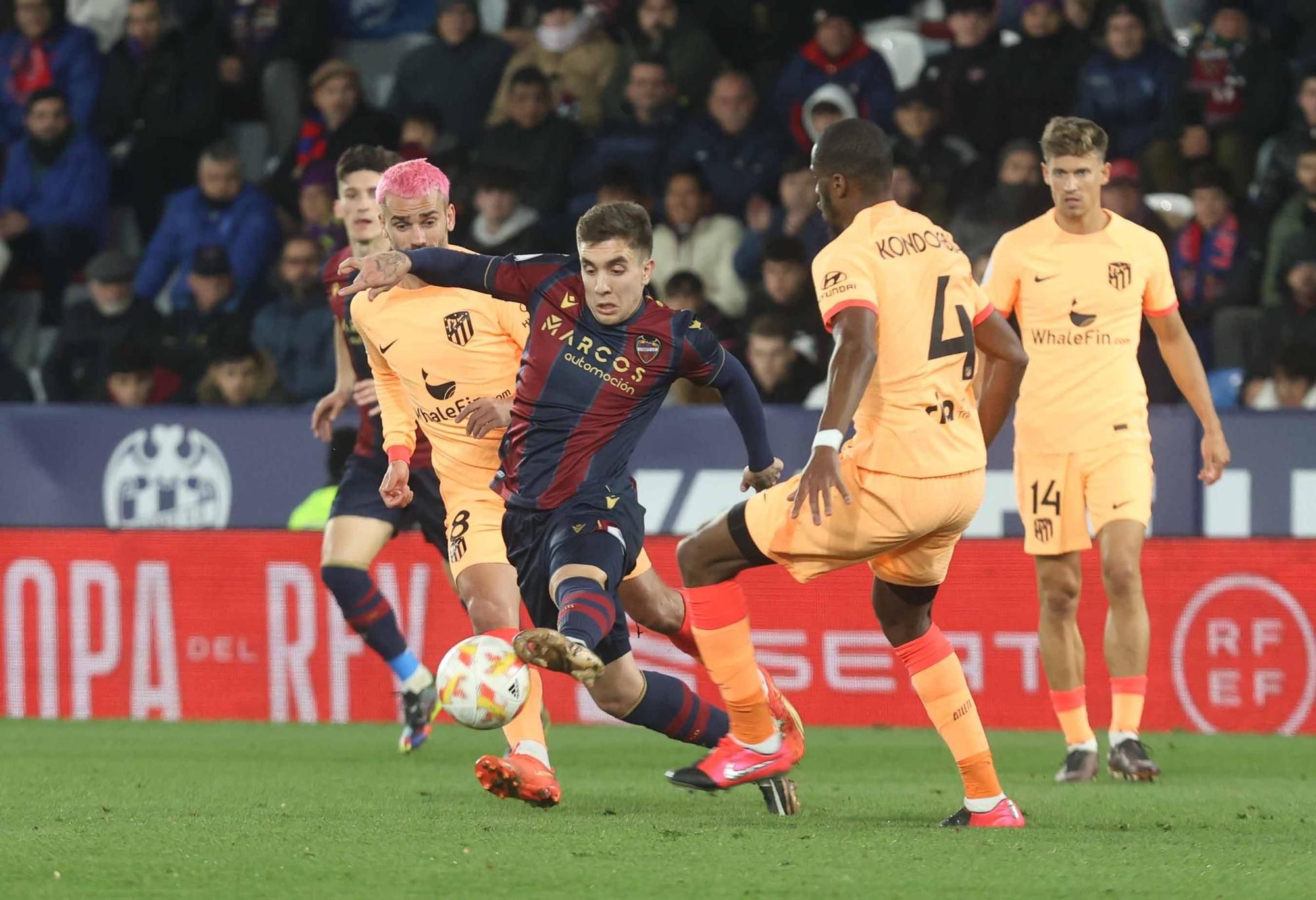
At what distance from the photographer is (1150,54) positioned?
12.8 m

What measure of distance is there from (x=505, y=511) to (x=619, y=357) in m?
0.62

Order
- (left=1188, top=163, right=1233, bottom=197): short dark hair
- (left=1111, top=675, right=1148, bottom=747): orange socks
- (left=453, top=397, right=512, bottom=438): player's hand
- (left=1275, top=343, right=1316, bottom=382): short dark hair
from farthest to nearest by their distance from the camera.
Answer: (left=1188, top=163, right=1233, bottom=197): short dark hair < (left=1275, top=343, right=1316, bottom=382): short dark hair < (left=1111, top=675, right=1148, bottom=747): orange socks < (left=453, top=397, right=512, bottom=438): player's hand

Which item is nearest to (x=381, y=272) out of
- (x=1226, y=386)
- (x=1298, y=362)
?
(x=1298, y=362)

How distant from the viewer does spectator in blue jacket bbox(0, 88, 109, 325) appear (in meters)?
14.4

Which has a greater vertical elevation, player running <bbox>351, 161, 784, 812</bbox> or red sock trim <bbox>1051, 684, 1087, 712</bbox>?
player running <bbox>351, 161, 784, 812</bbox>

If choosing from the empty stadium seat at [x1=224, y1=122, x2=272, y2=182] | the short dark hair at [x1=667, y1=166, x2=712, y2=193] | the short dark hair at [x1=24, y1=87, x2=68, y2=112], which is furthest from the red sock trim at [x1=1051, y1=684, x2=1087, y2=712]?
the short dark hair at [x1=24, y1=87, x2=68, y2=112]

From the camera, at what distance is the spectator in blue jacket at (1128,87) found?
41.6 ft

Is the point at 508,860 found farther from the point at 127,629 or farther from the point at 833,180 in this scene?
the point at 127,629

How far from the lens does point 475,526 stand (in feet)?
22.0

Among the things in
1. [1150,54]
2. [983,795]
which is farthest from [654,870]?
[1150,54]

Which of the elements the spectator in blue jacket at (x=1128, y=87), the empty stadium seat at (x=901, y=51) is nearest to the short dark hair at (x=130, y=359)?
the empty stadium seat at (x=901, y=51)

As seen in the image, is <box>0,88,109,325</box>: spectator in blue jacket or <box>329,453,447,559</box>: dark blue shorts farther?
<box>0,88,109,325</box>: spectator in blue jacket

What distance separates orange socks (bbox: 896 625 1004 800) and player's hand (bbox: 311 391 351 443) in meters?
3.25

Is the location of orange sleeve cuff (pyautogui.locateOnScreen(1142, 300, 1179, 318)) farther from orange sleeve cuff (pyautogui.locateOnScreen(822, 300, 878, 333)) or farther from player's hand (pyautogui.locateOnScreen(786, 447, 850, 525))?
player's hand (pyautogui.locateOnScreen(786, 447, 850, 525))
